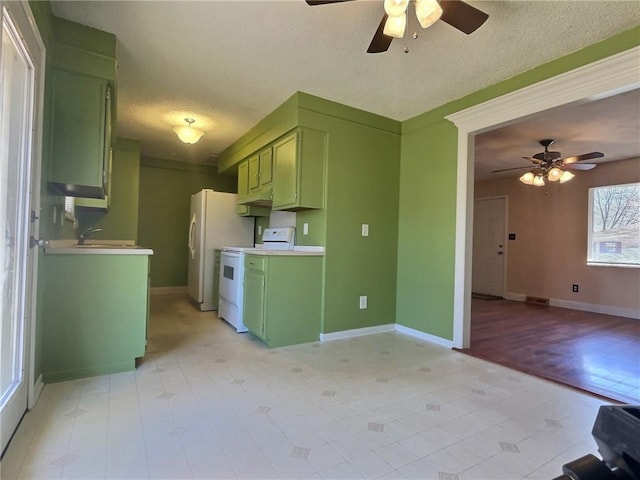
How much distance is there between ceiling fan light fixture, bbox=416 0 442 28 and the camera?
158 centimetres

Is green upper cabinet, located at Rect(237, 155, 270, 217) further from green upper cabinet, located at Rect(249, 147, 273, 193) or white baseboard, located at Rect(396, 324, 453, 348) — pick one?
white baseboard, located at Rect(396, 324, 453, 348)

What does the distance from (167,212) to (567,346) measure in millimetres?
6155

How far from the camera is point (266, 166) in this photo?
13.0 ft

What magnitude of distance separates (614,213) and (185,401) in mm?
6125

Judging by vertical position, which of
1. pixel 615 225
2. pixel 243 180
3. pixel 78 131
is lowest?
pixel 615 225

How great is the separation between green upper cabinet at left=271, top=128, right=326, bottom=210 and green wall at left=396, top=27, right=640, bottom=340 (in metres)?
1.06

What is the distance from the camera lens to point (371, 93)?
3.14m

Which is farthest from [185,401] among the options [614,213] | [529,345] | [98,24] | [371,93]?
[614,213]

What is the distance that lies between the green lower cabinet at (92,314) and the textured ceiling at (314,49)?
1.60m

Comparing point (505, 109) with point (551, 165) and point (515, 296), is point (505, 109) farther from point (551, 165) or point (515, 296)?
point (515, 296)

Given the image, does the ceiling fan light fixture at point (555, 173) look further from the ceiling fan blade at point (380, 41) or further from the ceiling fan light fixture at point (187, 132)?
the ceiling fan light fixture at point (187, 132)

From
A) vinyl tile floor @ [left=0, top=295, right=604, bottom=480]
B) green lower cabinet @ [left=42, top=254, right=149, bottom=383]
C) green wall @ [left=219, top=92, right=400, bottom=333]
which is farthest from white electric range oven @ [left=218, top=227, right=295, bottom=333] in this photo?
green lower cabinet @ [left=42, top=254, right=149, bottom=383]

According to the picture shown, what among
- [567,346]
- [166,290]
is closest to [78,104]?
[166,290]

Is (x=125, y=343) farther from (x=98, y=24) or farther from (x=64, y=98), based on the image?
(x=98, y=24)
